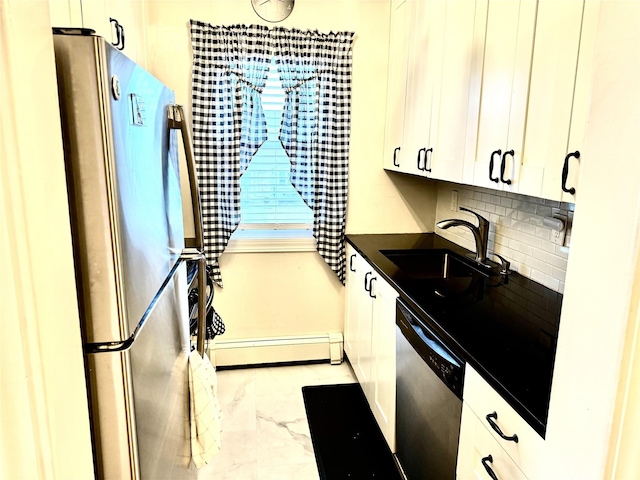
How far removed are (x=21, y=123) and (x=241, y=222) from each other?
2.50 meters

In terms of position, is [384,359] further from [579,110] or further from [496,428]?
[579,110]

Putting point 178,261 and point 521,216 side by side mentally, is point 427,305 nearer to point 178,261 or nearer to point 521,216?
point 521,216

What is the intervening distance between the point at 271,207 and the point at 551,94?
75.1 inches

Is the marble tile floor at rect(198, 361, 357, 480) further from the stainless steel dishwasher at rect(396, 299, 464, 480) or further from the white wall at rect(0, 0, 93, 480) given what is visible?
the white wall at rect(0, 0, 93, 480)

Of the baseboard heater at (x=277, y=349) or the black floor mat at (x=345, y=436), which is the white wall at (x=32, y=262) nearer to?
Result: the black floor mat at (x=345, y=436)

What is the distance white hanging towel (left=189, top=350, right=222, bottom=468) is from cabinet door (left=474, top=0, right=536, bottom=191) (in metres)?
1.23

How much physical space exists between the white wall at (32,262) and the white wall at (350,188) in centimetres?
233

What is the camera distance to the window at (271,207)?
2873mm

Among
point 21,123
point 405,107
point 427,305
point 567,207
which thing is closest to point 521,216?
point 567,207

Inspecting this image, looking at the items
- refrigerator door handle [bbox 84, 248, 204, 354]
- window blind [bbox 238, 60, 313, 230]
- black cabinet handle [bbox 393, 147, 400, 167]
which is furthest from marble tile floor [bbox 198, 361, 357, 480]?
black cabinet handle [bbox 393, 147, 400, 167]

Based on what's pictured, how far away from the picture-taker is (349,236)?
117 inches

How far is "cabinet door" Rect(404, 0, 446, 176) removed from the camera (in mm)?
2123

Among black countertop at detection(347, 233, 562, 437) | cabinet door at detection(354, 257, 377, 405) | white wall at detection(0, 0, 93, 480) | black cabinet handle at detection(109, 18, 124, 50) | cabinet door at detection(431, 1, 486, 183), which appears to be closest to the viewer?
white wall at detection(0, 0, 93, 480)

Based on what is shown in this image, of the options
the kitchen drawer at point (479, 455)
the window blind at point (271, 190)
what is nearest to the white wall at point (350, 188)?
the window blind at point (271, 190)
